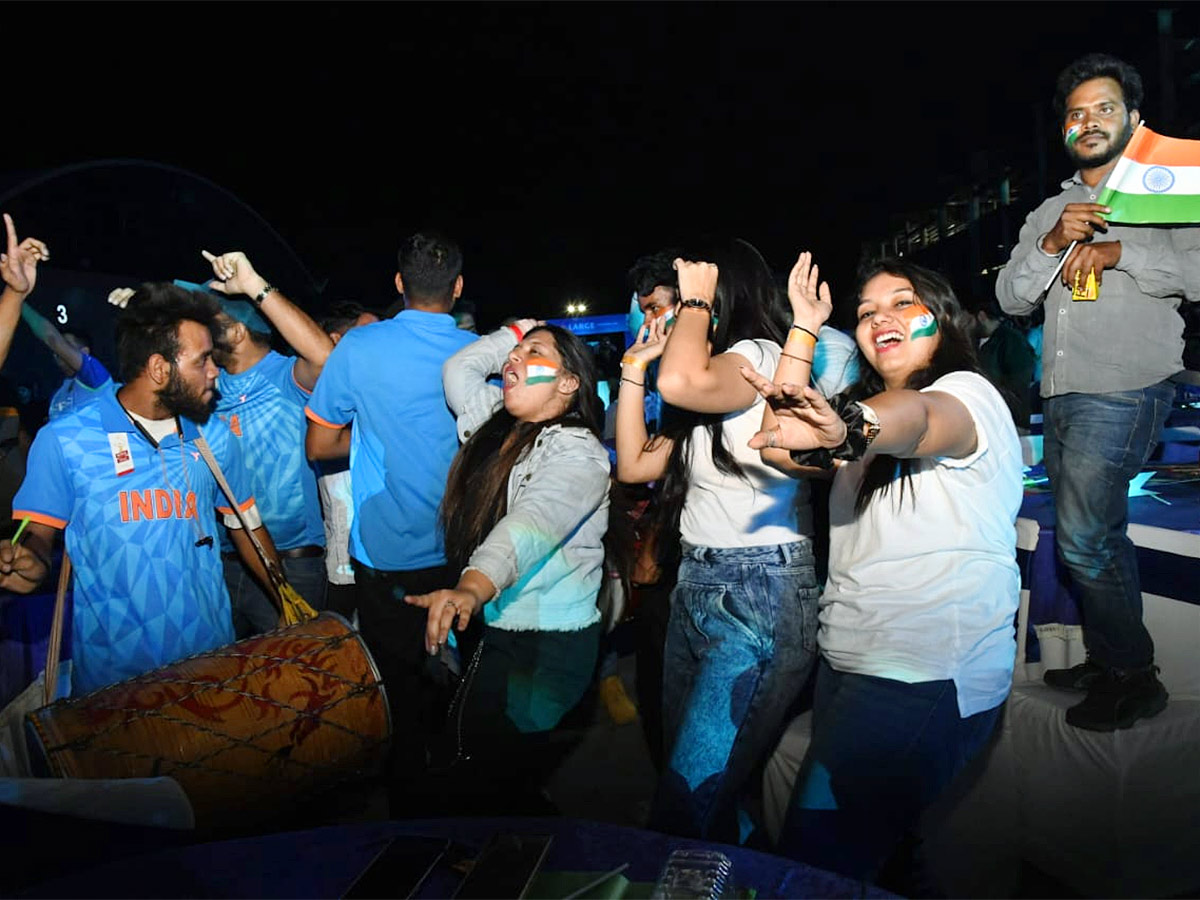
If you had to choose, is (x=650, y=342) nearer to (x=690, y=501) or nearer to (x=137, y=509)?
(x=690, y=501)

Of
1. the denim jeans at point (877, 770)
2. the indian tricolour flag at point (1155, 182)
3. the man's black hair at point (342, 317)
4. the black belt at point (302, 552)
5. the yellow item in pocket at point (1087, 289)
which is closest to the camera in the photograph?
the denim jeans at point (877, 770)

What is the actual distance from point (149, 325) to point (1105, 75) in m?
3.16

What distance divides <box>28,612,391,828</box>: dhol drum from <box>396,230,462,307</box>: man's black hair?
1.23 meters

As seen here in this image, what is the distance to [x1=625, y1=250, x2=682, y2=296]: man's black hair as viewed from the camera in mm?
2969

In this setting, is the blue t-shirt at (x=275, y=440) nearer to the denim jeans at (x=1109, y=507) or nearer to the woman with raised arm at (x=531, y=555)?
the woman with raised arm at (x=531, y=555)

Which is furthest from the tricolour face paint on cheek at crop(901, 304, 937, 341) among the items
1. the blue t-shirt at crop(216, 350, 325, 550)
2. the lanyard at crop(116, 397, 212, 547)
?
the blue t-shirt at crop(216, 350, 325, 550)

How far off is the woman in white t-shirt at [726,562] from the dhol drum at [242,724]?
948 millimetres

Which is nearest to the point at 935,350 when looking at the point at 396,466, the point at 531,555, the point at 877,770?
the point at 877,770

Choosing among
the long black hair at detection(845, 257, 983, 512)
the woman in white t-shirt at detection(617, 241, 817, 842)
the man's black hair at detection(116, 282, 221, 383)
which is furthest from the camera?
the man's black hair at detection(116, 282, 221, 383)

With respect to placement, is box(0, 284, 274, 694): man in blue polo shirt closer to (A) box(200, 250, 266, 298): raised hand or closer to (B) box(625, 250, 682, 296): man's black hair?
(A) box(200, 250, 266, 298): raised hand

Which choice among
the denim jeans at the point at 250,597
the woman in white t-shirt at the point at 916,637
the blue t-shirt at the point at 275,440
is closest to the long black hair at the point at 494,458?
the woman in white t-shirt at the point at 916,637

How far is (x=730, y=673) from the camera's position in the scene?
2045mm

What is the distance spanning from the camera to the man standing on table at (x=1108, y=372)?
248 centimetres

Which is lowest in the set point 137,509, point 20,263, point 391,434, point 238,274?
point 137,509
